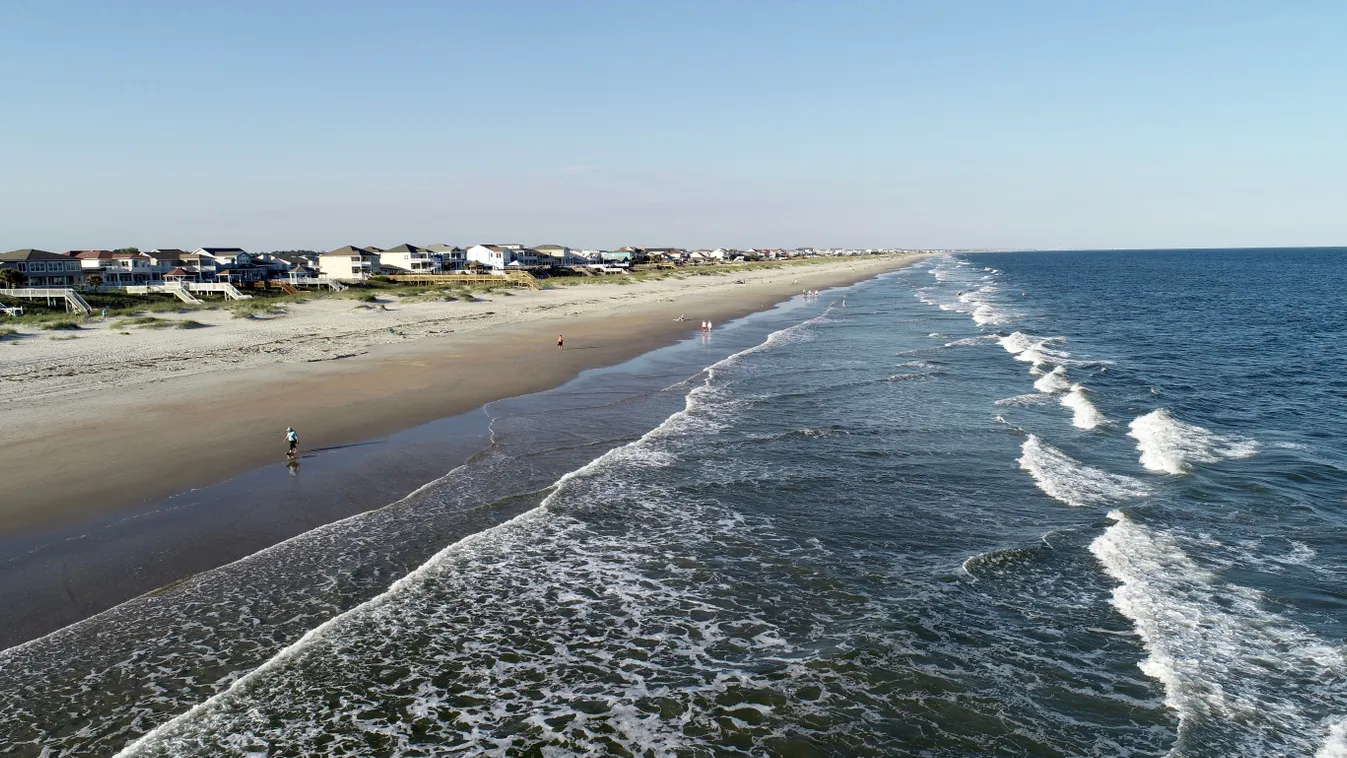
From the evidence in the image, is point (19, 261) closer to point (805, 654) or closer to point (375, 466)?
point (375, 466)

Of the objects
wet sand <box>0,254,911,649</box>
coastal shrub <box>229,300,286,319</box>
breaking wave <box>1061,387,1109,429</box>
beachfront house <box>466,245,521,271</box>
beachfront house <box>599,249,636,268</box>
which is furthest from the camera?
beachfront house <box>599,249,636,268</box>

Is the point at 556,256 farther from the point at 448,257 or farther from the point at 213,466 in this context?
the point at 213,466

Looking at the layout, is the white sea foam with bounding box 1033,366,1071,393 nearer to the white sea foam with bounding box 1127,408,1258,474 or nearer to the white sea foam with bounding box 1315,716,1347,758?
the white sea foam with bounding box 1127,408,1258,474

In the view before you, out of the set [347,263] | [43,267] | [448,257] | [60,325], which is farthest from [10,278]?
[448,257]

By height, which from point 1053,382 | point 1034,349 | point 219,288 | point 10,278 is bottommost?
point 1053,382

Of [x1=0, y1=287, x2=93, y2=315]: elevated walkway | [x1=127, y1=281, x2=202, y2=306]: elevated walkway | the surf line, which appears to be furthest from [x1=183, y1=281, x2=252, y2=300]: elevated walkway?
the surf line

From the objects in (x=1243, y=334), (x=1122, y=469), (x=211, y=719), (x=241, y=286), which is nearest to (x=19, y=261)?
(x=241, y=286)
